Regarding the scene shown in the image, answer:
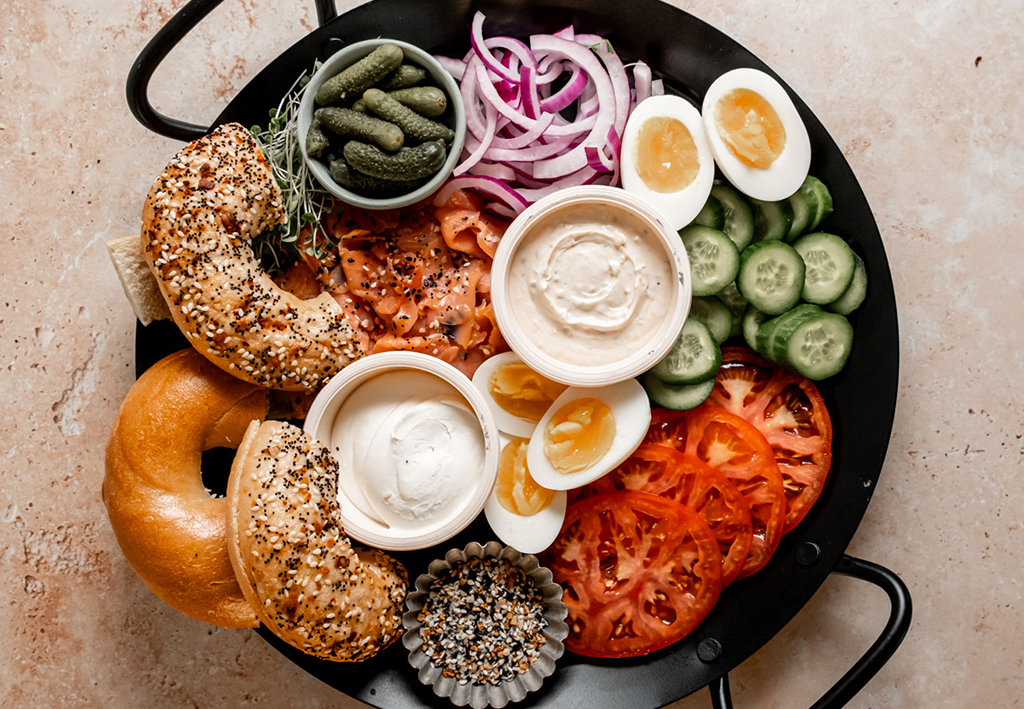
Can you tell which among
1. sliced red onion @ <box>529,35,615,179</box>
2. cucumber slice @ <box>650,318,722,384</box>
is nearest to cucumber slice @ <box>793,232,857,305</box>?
cucumber slice @ <box>650,318,722,384</box>

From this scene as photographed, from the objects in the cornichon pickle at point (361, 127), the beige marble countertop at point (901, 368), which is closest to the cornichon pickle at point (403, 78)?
the cornichon pickle at point (361, 127)

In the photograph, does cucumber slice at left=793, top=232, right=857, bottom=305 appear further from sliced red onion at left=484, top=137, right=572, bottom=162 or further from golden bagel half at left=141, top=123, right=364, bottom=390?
golden bagel half at left=141, top=123, right=364, bottom=390

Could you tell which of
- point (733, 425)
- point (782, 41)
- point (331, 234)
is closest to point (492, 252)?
point (331, 234)

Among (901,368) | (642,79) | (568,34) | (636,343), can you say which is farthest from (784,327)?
(568,34)

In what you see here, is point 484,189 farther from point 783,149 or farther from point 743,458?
point 743,458

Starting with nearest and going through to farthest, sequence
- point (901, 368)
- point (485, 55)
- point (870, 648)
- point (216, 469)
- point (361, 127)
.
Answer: point (361, 127) → point (870, 648) → point (485, 55) → point (216, 469) → point (901, 368)

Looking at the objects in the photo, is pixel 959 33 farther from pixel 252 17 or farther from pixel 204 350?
pixel 204 350

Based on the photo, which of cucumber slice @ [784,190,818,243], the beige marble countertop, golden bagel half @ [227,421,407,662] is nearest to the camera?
golden bagel half @ [227,421,407,662]
